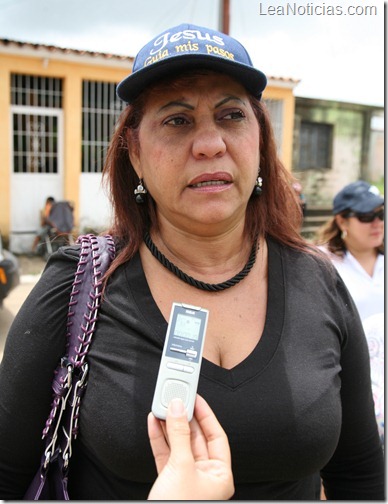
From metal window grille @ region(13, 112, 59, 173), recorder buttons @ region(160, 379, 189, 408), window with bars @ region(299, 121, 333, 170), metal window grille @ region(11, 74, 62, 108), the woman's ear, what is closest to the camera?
recorder buttons @ region(160, 379, 189, 408)

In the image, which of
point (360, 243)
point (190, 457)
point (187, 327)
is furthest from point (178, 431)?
point (360, 243)

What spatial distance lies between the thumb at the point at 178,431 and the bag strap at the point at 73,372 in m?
0.34

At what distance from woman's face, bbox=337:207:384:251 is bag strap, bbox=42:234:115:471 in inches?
77.9

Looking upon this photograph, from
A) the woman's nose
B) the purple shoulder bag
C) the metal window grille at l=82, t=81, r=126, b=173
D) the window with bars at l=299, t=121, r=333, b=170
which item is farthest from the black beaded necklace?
the window with bars at l=299, t=121, r=333, b=170

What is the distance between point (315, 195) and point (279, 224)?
10177 millimetres

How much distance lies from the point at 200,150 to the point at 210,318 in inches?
14.4

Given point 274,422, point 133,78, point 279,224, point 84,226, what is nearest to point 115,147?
point 133,78

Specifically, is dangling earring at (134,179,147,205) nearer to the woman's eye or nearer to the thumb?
the woman's eye

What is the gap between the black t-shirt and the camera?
1091 millimetres

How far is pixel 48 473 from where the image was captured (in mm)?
1176

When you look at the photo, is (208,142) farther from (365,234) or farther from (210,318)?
(365,234)

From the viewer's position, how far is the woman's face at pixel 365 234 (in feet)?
9.39

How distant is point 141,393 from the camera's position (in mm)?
1103

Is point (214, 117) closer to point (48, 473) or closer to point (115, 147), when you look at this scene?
point (115, 147)
